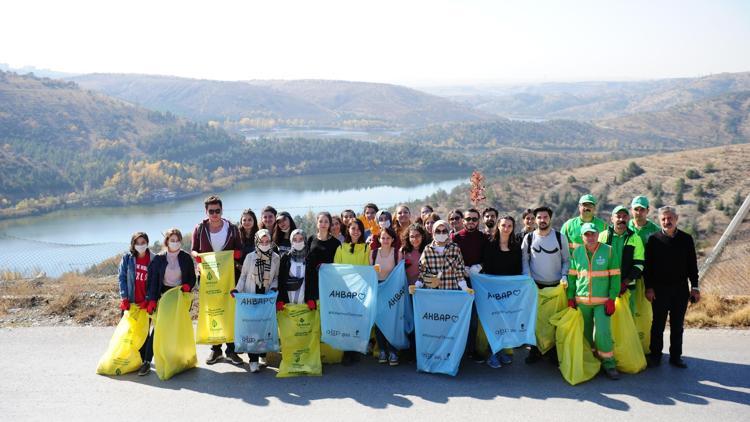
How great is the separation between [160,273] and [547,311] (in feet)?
14.1

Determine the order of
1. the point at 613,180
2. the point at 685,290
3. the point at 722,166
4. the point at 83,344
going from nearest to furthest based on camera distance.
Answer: the point at 685,290 < the point at 83,344 < the point at 722,166 < the point at 613,180

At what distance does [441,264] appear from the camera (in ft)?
21.3

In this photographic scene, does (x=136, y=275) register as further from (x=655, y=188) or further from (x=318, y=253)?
(x=655, y=188)

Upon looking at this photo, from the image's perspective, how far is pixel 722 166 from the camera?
37.3 m

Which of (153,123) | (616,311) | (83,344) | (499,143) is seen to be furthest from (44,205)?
(499,143)

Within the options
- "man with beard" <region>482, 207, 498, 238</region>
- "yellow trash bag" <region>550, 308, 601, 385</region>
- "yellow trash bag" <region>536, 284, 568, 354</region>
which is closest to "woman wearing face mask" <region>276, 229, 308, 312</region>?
"man with beard" <region>482, 207, 498, 238</region>

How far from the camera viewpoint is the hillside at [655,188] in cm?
2939

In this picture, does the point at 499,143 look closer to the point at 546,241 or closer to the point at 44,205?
the point at 44,205

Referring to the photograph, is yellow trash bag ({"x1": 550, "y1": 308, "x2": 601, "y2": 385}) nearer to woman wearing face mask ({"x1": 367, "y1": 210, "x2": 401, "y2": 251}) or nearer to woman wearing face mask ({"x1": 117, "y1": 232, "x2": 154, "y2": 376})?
woman wearing face mask ({"x1": 367, "y1": 210, "x2": 401, "y2": 251})

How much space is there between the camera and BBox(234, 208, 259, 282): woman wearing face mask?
718cm

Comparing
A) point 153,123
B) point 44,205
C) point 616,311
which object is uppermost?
point 153,123

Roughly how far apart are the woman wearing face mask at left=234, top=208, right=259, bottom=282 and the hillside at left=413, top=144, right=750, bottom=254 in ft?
71.5

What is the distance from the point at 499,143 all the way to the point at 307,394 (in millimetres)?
144719

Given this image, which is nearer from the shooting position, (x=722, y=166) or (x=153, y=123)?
(x=722, y=166)
